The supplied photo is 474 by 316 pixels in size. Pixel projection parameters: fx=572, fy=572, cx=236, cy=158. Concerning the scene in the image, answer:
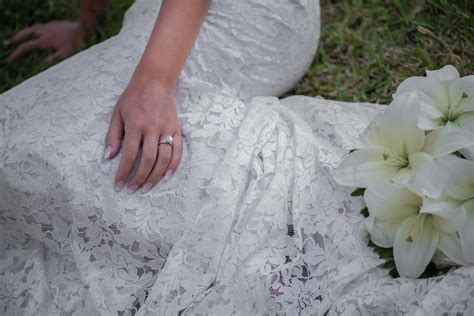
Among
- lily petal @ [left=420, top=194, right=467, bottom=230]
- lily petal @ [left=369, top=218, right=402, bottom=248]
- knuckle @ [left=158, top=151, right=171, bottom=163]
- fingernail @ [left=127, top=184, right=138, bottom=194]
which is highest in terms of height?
lily petal @ [left=420, top=194, right=467, bottom=230]

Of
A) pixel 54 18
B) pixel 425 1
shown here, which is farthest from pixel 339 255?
pixel 54 18

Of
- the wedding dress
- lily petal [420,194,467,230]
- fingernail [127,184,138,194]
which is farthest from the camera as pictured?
fingernail [127,184,138,194]

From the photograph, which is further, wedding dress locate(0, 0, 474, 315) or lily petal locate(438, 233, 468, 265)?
wedding dress locate(0, 0, 474, 315)

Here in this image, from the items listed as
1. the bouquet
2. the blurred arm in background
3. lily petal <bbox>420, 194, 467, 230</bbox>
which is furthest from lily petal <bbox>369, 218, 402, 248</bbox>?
the blurred arm in background

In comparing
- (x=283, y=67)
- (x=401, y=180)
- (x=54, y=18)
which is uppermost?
(x=401, y=180)

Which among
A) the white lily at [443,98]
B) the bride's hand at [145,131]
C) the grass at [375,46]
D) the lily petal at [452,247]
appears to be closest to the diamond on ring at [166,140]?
the bride's hand at [145,131]

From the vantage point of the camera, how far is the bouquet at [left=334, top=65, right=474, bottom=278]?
0.96m

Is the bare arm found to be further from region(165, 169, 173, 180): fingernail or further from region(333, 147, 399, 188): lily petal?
region(333, 147, 399, 188): lily petal

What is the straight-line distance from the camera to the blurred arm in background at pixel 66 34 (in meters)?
2.32

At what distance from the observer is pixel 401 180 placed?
100 centimetres

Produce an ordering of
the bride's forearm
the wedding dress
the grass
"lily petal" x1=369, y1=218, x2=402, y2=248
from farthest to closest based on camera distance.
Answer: the grass → the bride's forearm → the wedding dress → "lily petal" x1=369, y1=218, x2=402, y2=248

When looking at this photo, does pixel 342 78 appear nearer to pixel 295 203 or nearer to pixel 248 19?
pixel 248 19

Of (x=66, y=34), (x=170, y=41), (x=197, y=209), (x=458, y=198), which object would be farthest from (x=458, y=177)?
(x=66, y=34)

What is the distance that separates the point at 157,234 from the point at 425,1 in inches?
56.0
